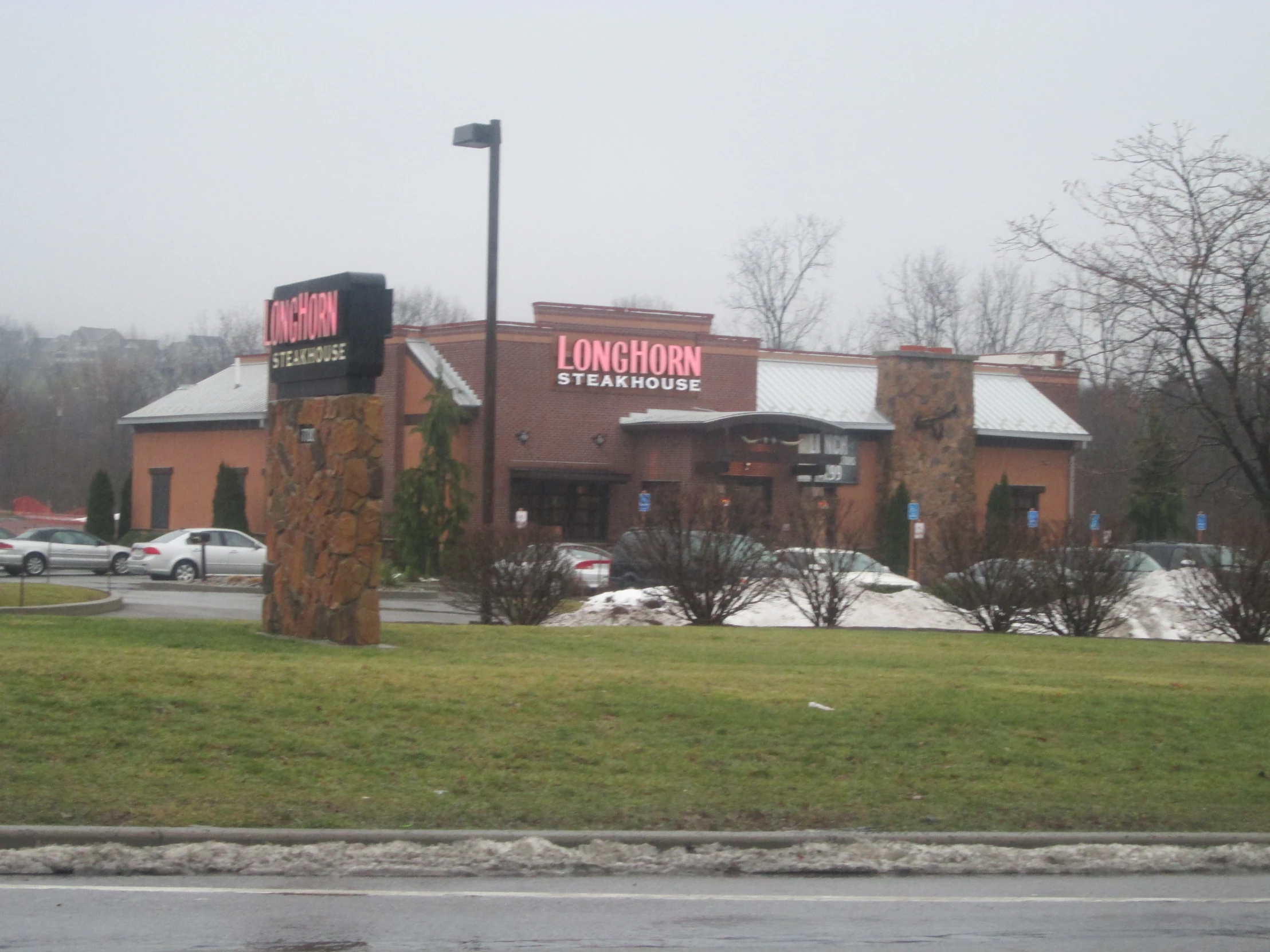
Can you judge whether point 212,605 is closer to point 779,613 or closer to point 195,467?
point 779,613

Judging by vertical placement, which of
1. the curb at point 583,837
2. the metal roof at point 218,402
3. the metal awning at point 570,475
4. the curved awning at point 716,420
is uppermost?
the metal roof at point 218,402

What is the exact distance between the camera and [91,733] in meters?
10.2

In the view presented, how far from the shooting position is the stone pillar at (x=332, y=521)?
48.8 ft

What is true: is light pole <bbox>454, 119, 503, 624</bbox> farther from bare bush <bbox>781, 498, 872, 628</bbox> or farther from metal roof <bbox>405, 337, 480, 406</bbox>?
metal roof <bbox>405, 337, 480, 406</bbox>

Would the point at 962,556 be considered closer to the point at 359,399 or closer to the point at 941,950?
the point at 359,399

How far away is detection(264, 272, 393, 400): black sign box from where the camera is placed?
15188mm

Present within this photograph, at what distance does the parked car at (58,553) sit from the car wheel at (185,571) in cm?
171

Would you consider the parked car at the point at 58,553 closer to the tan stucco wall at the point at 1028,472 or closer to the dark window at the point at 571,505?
the dark window at the point at 571,505

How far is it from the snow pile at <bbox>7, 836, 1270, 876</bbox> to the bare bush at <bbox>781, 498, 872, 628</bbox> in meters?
11.9

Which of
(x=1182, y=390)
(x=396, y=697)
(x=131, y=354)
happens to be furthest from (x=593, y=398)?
(x=131, y=354)

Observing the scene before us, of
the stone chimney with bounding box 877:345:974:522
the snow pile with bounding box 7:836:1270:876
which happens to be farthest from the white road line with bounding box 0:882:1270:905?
the stone chimney with bounding box 877:345:974:522

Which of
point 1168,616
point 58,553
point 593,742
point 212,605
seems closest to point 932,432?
point 1168,616

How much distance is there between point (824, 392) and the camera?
50.3 m

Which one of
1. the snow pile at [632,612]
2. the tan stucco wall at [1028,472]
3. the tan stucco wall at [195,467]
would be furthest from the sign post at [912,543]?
the snow pile at [632,612]
